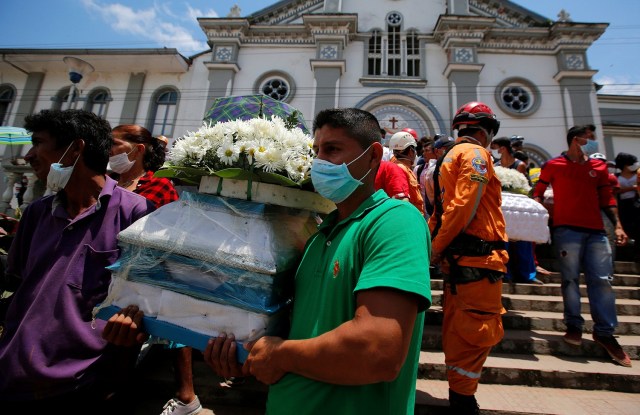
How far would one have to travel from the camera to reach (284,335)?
1280 millimetres

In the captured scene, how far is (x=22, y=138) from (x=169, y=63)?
7.28 meters

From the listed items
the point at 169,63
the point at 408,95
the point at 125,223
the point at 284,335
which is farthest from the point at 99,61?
the point at 284,335

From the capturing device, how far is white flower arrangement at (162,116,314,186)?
128 centimetres

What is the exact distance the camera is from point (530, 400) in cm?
277

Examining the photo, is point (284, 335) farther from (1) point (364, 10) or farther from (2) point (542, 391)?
(1) point (364, 10)

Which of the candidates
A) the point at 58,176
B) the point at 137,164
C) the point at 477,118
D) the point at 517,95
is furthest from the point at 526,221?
the point at 517,95

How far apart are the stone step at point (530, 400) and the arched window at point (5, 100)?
23.1 metres

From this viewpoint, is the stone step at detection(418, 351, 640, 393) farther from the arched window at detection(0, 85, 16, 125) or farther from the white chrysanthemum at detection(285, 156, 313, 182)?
the arched window at detection(0, 85, 16, 125)

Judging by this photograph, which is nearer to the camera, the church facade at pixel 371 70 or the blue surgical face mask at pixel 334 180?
the blue surgical face mask at pixel 334 180

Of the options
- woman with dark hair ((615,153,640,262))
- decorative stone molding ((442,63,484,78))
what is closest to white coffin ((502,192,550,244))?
woman with dark hair ((615,153,640,262))

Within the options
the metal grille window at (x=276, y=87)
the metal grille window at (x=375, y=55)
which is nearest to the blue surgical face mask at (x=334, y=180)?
the metal grille window at (x=276, y=87)

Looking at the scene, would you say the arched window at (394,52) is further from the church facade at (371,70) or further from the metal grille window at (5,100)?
the metal grille window at (5,100)

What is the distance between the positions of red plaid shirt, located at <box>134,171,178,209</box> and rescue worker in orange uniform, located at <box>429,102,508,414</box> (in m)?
2.13

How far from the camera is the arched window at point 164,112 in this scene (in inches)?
595
